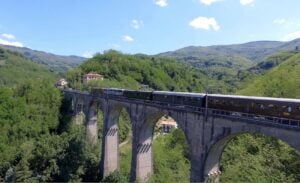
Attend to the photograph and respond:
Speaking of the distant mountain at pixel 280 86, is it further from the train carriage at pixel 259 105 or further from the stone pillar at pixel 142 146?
the train carriage at pixel 259 105

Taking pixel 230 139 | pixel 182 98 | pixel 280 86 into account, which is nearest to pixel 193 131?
pixel 230 139

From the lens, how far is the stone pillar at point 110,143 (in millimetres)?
44219

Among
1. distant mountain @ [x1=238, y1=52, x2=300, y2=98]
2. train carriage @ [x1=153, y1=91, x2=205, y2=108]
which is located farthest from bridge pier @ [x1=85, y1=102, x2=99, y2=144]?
distant mountain @ [x1=238, y1=52, x2=300, y2=98]

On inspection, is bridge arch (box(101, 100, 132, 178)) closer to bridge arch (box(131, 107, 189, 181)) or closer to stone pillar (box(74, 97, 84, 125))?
bridge arch (box(131, 107, 189, 181))

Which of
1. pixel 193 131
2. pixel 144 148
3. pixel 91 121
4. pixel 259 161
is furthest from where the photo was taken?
pixel 91 121

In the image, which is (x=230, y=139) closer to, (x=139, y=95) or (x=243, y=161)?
(x=243, y=161)

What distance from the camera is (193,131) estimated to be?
25.5 metres

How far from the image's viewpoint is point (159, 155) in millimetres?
44938

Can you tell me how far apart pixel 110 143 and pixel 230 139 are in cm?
2446

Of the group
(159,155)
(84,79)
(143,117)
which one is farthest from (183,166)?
(84,79)

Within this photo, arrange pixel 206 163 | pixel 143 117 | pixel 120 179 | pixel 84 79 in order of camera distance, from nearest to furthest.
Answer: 1. pixel 206 163
2. pixel 143 117
3. pixel 120 179
4. pixel 84 79

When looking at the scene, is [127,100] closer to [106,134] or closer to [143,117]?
[143,117]

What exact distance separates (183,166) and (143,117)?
12.5m

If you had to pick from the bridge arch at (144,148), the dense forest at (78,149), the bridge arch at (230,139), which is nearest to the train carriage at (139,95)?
the bridge arch at (144,148)
